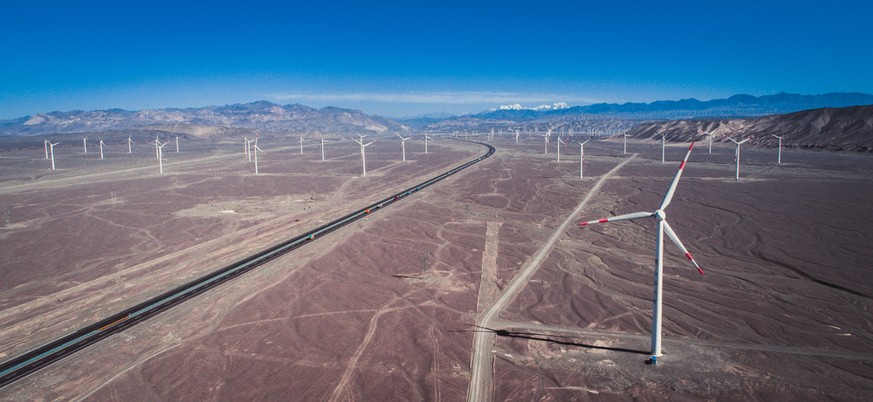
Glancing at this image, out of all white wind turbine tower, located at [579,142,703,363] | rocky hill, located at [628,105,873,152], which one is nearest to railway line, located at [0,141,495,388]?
white wind turbine tower, located at [579,142,703,363]

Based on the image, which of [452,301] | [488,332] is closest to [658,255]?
[488,332]

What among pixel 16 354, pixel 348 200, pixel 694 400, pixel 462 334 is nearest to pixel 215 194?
pixel 348 200

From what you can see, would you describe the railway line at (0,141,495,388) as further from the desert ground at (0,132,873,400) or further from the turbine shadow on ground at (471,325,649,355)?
the turbine shadow on ground at (471,325,649,355)

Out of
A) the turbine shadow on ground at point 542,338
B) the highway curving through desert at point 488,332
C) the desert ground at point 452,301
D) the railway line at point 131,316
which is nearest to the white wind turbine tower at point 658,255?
the desert ground at point 452,301

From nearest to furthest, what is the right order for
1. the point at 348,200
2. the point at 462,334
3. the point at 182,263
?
1. the point at 462,334
2. the point at 182,263
3. the point at 348,200

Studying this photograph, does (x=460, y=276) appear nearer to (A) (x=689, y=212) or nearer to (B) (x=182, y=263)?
(B) (x=182, y=263)
